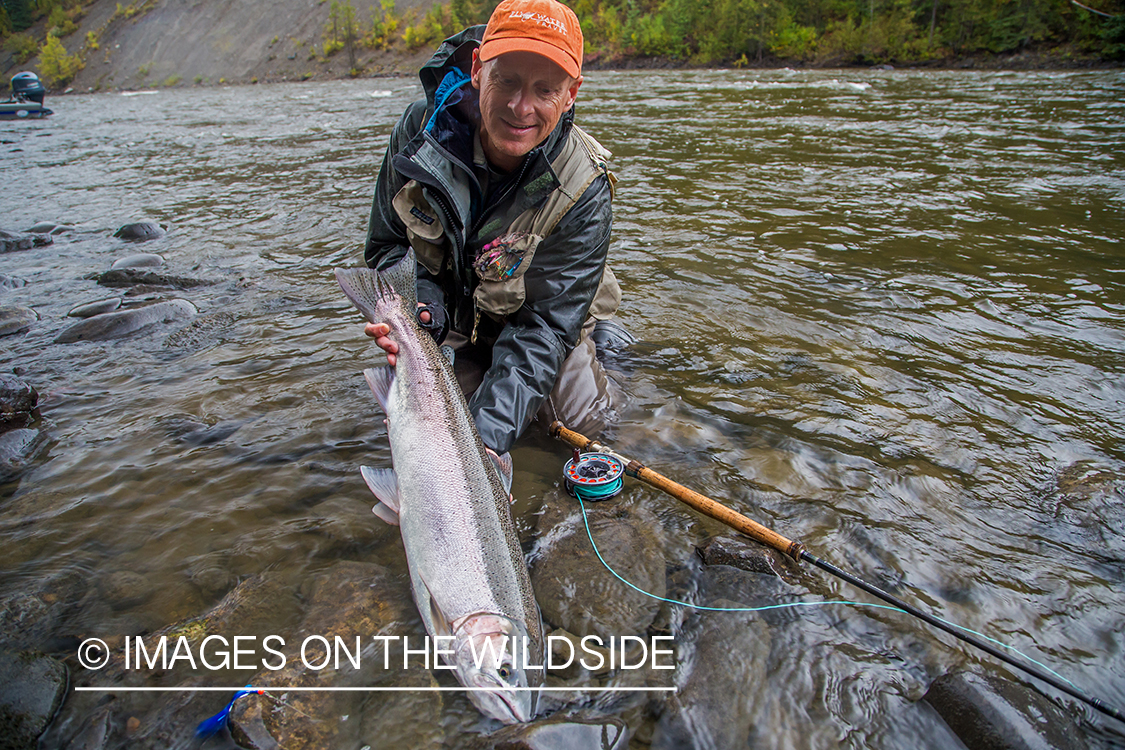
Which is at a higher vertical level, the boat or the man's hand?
the boat

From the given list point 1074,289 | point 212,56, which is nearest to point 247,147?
point 1074,289

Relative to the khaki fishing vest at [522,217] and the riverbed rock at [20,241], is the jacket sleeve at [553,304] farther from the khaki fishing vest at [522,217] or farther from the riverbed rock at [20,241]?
the riverbed rock at [20,241]

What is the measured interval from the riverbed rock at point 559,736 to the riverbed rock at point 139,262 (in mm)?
6787

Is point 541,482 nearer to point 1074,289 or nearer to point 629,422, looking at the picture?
point 629,422

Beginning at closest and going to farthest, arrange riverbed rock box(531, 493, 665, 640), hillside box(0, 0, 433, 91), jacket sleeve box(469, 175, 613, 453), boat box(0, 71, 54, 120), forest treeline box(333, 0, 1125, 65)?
riverbed rock box(531, 493, 665, 640), jacket sleeve box(469, 175, 613, 453), boat box(0, 71, 54, 120), forest treeline box(333, 0, 1125, 65), hillside box(0, 0, 433, 91)

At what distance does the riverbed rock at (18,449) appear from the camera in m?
3.41

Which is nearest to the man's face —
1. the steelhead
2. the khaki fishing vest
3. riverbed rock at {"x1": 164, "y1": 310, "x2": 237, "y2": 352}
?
the khaki fishing vest

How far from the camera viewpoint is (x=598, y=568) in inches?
111

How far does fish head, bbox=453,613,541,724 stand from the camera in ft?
6.81

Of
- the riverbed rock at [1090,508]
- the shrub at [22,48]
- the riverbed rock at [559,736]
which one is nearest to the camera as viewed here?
the riverbed rock at [559,736]

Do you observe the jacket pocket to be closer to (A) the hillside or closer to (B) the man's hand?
(B) the man's hand

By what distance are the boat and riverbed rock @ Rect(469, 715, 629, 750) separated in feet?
121

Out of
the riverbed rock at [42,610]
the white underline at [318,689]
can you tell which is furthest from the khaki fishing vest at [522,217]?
the riverbed rock at [42,610]

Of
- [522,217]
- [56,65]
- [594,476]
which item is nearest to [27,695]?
[594,476]
